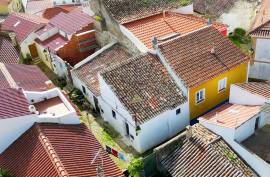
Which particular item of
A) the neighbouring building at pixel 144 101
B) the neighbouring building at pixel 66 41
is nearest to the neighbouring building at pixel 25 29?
the neighbouring building at pixel 66 41

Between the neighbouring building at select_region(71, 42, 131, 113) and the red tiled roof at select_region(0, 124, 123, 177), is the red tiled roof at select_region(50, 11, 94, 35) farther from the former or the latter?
the red tiled roof at select_region(0, 124, 123, 177)

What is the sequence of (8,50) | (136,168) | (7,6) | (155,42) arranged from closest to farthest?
(136,168) → (155,42) → (8,50) → (7,6)

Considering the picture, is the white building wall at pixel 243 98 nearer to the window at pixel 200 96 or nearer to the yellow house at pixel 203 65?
the yellow house at pixel 203 65

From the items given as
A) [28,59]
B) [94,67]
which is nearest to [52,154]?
[94,67]

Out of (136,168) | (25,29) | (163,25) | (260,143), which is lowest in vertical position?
(136,168)

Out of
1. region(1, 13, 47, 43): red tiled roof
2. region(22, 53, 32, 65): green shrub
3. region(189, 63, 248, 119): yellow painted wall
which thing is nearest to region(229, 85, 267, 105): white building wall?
region(189, 63, 248, 119): yellow painted wall

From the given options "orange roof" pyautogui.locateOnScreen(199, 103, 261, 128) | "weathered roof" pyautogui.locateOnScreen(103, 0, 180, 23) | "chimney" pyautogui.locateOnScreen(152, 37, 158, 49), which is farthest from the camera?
"weathered roof" pyautogui.locateOnScreen(103, 0, 180, 23)

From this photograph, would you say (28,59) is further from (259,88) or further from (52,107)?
(259,88)

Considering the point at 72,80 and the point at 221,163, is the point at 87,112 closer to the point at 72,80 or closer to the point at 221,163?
the point at 72,80
